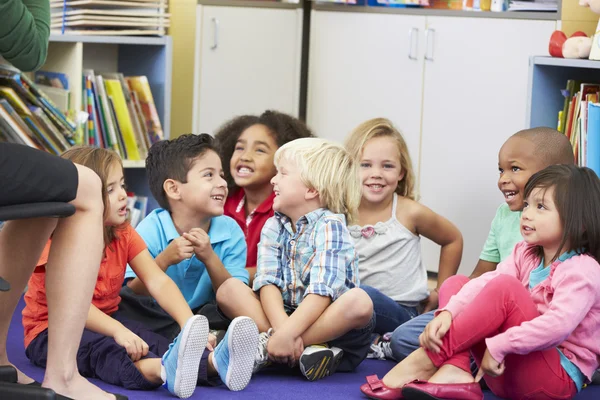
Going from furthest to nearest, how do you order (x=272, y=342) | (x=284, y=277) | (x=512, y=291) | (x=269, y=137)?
(x=269, y=137)
(x=284, y=277)
(x=272, y=342)
(x=512, y=291)

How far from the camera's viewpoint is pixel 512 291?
1815 mm

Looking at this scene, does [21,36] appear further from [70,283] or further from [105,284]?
[105,284]

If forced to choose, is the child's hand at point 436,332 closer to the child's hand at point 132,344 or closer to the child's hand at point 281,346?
the child's hand at point 281,346

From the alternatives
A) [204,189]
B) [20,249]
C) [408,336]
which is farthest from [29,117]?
[408,336]

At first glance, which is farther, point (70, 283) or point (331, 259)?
point (331, 259)

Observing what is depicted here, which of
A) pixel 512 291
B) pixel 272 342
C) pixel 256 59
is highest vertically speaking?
pixel 256 59

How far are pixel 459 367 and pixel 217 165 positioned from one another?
0.85 metres

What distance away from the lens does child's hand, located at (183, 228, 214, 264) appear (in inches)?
86.2

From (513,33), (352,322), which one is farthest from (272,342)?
(513,33)

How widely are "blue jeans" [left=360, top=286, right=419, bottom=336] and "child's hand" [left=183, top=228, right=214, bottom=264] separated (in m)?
0.39

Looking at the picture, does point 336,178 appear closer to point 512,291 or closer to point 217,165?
point 217,165

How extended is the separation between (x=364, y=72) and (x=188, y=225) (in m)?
1.17

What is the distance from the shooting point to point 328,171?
220cm

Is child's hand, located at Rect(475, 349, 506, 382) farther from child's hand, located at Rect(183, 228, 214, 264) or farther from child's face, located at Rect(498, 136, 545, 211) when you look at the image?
child's hand, located at Rect(183, 228, 214, 264)
